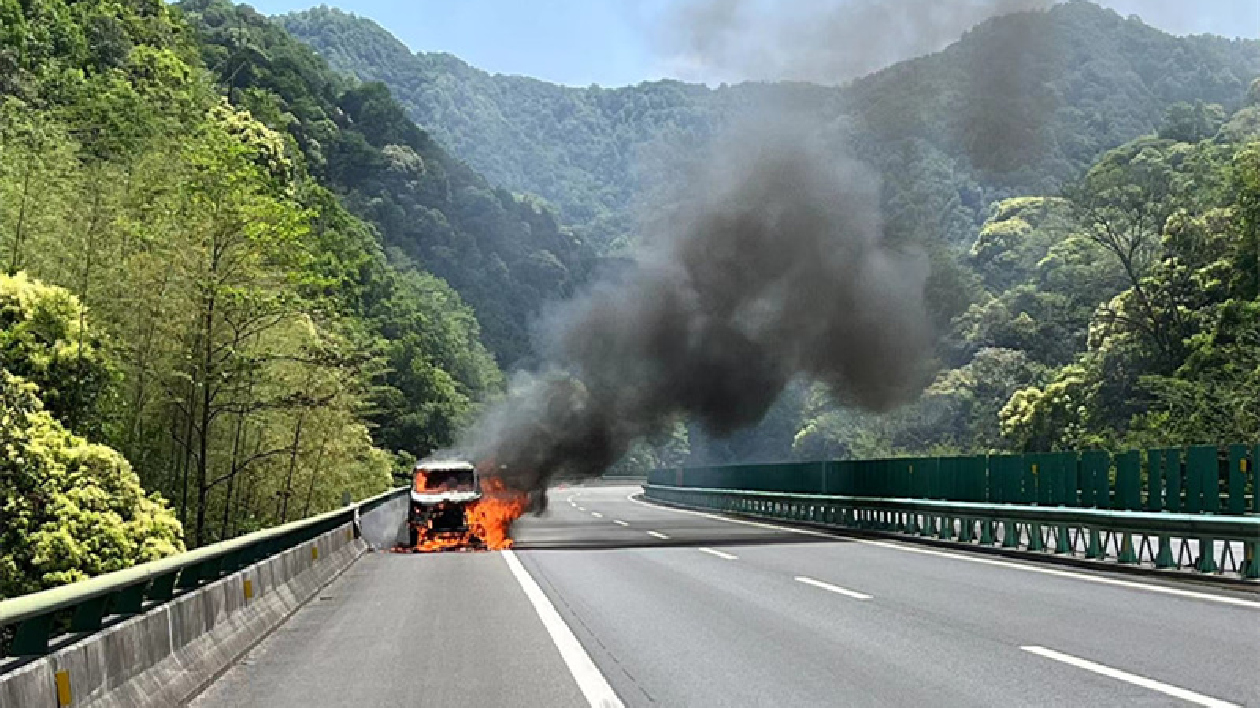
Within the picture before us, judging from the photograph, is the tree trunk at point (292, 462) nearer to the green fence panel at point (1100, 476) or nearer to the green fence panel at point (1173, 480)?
the green fence panel at point (1100, 476)

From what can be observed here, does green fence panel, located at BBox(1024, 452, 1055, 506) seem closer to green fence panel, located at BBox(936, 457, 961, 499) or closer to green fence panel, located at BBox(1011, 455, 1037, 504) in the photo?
green fence panel, located at BBox(1011, 455, 1037, 504)

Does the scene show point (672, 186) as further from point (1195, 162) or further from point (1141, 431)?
point (1195, 162)

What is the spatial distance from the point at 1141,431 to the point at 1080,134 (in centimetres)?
3137

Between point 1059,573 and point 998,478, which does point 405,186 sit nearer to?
point 998,478

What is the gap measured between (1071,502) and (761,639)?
12507 mm

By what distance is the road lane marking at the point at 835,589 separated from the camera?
15.8m

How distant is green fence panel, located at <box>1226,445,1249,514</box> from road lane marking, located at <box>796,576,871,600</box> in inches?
234

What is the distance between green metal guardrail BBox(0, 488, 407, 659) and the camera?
21.3 feet

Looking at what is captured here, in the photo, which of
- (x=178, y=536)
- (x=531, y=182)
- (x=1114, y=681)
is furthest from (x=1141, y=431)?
(x=531, y=182)

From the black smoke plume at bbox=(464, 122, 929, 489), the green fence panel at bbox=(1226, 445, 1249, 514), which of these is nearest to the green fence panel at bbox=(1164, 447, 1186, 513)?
the green fence panel at bbox=(1226, 445, 1249, 514)

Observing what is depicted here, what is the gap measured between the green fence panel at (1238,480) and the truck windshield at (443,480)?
16838mm

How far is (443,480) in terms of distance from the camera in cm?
3119

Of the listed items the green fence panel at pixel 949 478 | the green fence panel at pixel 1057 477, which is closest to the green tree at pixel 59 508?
the green fence panel at pixel 949 478

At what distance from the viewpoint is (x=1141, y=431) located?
2238 inches
